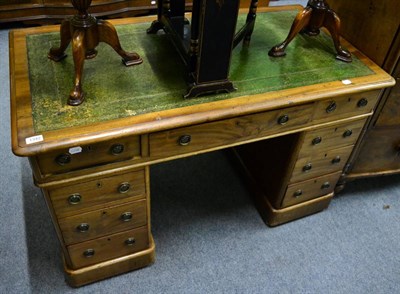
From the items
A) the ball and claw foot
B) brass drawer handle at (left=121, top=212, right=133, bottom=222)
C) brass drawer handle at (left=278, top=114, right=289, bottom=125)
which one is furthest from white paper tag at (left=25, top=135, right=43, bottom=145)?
brass drawer handle at (left=278, top=114, right=289, bottom=125)

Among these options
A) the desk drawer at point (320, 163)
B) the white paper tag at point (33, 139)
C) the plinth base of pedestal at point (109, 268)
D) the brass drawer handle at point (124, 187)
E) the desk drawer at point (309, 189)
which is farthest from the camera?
the desk drawer at point (309, 189)

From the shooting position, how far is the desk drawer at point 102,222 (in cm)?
122

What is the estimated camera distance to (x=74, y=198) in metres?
1.14

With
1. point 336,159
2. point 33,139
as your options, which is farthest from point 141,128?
point 336,159

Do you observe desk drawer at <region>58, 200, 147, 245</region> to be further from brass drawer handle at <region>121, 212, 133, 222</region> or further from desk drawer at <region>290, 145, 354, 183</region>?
desk drawer at <region>290, 145, 354, 183</region>

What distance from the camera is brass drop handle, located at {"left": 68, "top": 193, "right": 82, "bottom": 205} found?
3.72ft

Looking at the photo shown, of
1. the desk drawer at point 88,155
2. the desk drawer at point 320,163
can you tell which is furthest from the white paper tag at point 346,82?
the desk drawer at point 88,155

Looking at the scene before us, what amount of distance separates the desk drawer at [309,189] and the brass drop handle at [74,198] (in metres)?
0.90

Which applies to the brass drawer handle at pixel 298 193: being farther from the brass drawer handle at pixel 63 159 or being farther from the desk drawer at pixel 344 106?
the brass drawer handle at pixel 63 159

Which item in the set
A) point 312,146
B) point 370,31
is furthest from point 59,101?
point 370,31

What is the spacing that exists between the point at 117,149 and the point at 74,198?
22cm

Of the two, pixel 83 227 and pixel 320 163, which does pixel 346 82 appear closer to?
pixel 320 163

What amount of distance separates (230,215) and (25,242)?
0.94 meters

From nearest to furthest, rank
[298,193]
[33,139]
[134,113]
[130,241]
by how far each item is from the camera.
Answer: [33,139] < [134,113] < [130,241] < [298,193]
